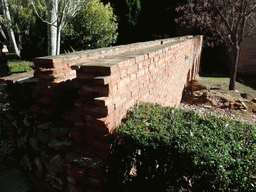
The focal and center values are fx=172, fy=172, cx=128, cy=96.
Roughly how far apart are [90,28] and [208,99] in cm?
742

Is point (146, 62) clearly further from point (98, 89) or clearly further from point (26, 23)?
point (26, 23)

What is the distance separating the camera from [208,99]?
26.3 feet

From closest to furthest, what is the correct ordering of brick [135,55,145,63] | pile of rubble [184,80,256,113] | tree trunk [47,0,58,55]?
brick [135,55,145,63] < tree trunk [47,0,58,55] < pile of rubble [184,80,256,113]

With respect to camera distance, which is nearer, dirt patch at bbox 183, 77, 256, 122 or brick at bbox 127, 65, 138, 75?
brick at bbox 127, 65, 138, 75

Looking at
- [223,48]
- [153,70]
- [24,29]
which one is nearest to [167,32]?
[223,48]

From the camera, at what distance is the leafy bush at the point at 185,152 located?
1.51 m

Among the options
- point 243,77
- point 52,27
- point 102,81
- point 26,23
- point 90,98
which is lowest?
point 243,77

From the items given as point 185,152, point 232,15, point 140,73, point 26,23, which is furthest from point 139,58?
point 26,23

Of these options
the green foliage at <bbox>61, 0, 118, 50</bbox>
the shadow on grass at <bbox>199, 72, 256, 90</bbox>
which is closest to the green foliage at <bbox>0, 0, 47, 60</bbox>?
the green foliage at <bbox>61, 0, 118, 50</bbox>

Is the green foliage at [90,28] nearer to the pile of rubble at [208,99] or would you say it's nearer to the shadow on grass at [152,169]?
the pile of rubble at [208,99]

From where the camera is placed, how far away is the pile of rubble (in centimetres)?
769

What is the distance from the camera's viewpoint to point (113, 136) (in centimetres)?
209

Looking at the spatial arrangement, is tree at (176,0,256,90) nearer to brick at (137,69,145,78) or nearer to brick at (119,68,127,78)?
brick at (137,69,145,78)

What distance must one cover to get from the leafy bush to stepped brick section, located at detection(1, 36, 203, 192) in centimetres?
26
